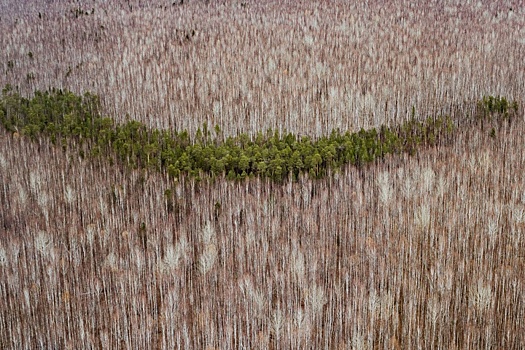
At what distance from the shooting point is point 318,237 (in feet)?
13.8

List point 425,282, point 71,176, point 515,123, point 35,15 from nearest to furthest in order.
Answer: point 425,282, point 71,176, point 515,123, point 35,15

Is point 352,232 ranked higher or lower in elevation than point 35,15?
lower

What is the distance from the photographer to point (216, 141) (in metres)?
6.29

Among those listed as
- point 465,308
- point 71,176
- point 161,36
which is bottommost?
point 465,308

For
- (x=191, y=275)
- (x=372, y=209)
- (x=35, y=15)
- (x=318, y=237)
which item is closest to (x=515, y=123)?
(x=372, y=209)

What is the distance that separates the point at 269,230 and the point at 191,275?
0.73 meters

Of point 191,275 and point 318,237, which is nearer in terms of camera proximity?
point 191,275

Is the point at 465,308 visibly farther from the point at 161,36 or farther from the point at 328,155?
the point at 161,36

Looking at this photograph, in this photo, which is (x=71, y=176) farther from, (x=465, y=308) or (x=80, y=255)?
(x=465, y=308)

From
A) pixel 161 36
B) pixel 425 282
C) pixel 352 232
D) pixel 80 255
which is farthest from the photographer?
pixel 161 36

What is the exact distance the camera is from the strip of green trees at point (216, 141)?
208 inches

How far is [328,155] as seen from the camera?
5.38m

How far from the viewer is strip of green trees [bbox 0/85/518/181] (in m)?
5.28

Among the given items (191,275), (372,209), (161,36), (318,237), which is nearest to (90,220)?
(191,275)
